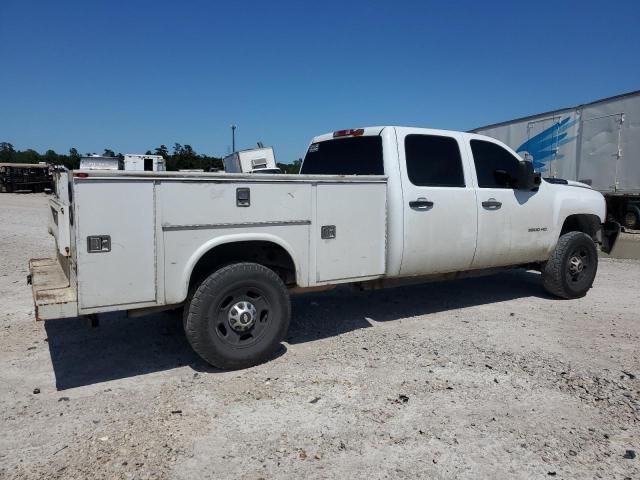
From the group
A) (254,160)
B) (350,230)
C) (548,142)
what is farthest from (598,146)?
(350,230)

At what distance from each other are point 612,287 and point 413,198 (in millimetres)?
4527

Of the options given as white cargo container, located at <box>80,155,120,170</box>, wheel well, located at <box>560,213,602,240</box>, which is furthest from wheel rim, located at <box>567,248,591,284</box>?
white cargo container, located at <box>80,155,120,170</box>

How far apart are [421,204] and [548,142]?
462 inches

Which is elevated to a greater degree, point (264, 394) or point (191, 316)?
point (191, 316)

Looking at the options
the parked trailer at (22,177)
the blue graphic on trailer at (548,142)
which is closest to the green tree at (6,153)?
the parked trailer at (22,177)

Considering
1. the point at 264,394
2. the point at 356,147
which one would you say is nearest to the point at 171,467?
the point at 264,394

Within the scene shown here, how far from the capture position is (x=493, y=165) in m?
5.91

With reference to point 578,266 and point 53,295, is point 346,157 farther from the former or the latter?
point 578,266

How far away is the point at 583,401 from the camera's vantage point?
145 inches

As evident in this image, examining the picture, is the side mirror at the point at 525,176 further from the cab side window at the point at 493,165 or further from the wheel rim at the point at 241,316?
the wheel rim at the point at 241,316

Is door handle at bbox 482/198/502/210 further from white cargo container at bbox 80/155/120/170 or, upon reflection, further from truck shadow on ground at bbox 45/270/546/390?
white cargo container at bbox 80/155/120/170

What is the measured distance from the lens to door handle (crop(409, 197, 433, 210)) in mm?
5008

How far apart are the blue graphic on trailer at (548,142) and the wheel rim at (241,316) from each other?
12356 millimetres

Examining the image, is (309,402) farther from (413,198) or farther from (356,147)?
(356,147)
